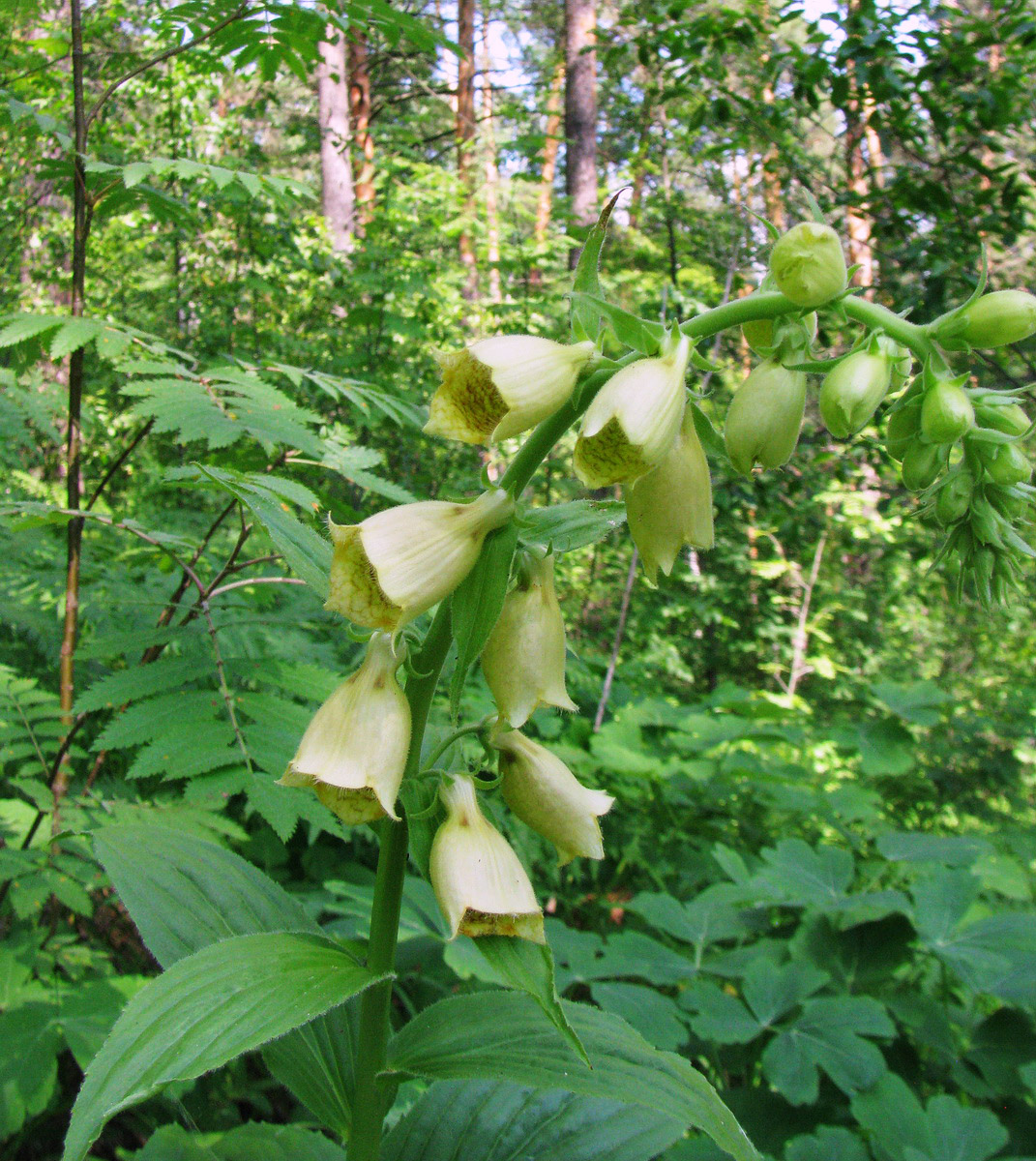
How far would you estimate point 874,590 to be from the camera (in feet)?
24.6

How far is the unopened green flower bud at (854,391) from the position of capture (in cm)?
81

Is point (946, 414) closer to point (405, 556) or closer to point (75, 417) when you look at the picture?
point (405, 556)

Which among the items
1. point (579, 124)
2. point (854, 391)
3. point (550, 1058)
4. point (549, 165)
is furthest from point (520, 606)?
point (549, 165)

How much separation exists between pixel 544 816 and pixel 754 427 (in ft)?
1.61

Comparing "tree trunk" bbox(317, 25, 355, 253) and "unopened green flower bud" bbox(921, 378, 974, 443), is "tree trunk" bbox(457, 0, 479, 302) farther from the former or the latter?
"unopened green flower bud" bbox(921, 378, 974, 443)

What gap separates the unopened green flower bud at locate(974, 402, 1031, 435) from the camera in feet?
2.68

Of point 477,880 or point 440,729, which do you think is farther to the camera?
point 440,729

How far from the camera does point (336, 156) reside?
686 cm

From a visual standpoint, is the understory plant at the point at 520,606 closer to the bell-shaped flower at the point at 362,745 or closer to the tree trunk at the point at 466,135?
the bell-shaped flower at the point at 362,745

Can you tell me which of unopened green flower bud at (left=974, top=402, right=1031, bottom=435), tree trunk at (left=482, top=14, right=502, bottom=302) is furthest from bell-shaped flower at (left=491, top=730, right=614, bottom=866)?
tree trunk at (left=482, top=14, right=502, bottom=302)

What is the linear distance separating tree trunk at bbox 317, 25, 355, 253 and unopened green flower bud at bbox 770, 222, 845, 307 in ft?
18.8

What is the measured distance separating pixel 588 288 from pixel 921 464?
406mm

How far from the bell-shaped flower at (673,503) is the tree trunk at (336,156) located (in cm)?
574

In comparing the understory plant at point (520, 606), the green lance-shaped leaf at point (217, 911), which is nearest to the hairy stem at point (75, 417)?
the green lance-shaped leaf at point (217, 911)
